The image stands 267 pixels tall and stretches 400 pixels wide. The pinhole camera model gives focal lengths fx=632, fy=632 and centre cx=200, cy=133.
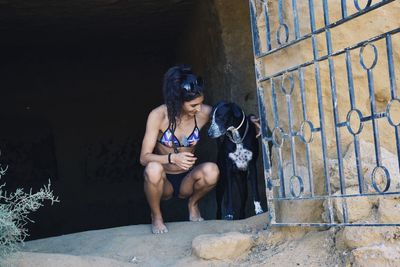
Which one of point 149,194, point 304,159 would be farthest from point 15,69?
point 304,159

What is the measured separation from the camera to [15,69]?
9.03 metres

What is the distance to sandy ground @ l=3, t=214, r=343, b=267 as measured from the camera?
3276 mm

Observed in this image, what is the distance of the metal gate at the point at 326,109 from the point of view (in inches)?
120

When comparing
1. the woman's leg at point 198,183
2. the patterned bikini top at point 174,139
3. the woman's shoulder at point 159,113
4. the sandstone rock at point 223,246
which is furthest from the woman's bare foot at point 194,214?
the sandstone rock at point 223,246

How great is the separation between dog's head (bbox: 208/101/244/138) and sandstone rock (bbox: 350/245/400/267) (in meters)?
2.04

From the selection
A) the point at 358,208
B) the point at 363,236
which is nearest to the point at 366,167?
the point at 358,208

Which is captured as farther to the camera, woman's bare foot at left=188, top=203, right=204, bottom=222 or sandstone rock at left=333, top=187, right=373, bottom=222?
woman's bare foot at left=188, top=203, right=204, bottom=222

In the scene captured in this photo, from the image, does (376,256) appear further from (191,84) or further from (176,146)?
(176,146)

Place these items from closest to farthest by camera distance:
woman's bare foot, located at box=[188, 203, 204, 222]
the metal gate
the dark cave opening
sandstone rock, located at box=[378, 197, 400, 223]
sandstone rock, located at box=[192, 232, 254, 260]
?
1. sandstone rock, located at box=[378, 197, 400, 223]
2. the metal gate
3. sandstone rock, located at box=[192, 232, 254, 260]
4. woman's bare foot, located at box=[188, 203, 204, 222]
5. the dark cave opening

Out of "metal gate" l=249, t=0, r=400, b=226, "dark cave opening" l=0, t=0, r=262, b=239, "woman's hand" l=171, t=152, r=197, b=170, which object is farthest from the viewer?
"dark cave opening" l=0, t=0, r=262, b=239

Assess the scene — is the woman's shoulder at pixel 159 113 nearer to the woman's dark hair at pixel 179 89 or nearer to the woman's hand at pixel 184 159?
the woman's dark hair at pixel 179 89

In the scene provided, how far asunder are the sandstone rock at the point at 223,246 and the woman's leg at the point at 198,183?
91 cm

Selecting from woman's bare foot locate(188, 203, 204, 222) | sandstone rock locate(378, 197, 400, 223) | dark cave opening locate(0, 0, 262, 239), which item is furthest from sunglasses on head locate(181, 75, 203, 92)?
dark cave opening locate(0, 0, 262, 239)

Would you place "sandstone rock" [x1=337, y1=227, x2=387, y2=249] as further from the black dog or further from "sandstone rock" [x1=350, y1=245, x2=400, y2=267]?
the black dog
